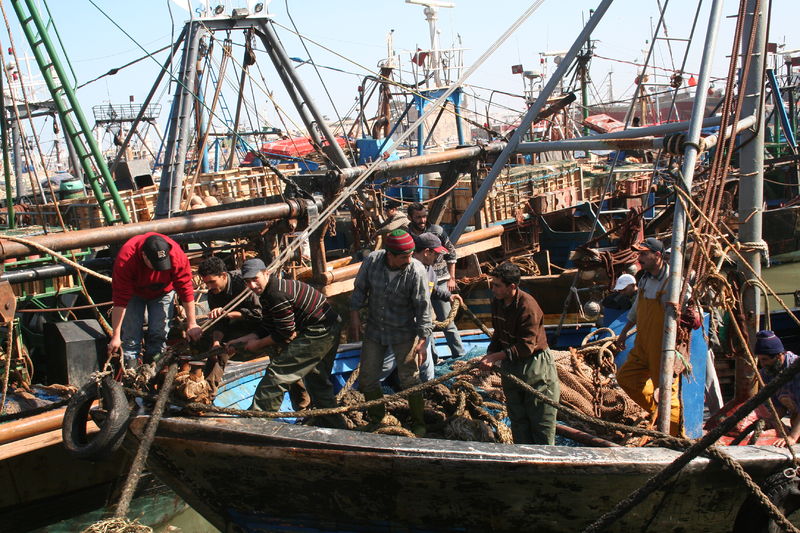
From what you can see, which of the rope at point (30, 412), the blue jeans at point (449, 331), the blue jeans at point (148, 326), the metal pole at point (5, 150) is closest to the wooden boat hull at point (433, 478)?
the blue jeans at point (148, 326)

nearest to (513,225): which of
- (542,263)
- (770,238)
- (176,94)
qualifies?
(542,263)

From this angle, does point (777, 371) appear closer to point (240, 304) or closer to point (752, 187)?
point (752, 187)

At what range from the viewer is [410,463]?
450 centimetres

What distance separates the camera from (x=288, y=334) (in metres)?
5.33

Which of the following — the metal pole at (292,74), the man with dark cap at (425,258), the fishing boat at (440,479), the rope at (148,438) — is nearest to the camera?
the rope at (148,438)

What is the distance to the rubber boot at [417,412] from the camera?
587cm

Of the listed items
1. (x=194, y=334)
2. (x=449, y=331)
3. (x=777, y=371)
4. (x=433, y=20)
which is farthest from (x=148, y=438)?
(x=433, y=20)

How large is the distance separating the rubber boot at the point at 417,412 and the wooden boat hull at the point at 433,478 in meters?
1.07

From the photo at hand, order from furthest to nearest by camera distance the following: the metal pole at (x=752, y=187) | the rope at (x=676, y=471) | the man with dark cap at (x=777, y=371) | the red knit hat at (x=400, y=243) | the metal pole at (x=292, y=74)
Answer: the metal pole at (x=292, y=74)
the metal pole at (x=752, y=187)
the red knit hat at (x=400, y=243)
the man with dark cap at (x=777, y=371)
the rope at (x=676, y=471)

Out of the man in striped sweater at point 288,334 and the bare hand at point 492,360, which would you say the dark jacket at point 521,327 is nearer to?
the bare hand at point 492,360

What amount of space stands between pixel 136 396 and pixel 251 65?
23.6 feet

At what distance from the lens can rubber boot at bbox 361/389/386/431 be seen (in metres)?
5.82

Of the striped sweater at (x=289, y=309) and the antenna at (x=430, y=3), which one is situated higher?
the antenna at (x=430, y=3)

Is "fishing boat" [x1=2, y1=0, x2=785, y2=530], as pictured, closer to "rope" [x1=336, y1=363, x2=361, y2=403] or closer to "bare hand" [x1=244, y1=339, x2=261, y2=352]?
"bare hand" [x1=244, y1=339, x2=261, y2=352]
